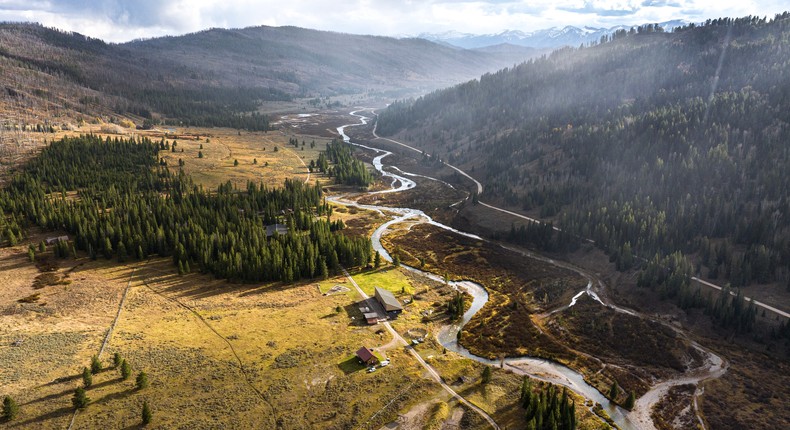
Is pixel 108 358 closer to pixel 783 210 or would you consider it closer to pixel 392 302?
pixel 392 302

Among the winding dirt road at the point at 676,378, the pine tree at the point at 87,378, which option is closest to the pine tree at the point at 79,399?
the pine tree at the point at 87,378

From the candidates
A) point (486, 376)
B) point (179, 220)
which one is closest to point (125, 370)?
point (486, 376)

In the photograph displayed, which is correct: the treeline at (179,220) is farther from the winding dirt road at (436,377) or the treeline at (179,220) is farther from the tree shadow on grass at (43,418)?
the tree shadow on grass at (43,418)

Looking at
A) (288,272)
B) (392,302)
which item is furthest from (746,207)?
(288,272)

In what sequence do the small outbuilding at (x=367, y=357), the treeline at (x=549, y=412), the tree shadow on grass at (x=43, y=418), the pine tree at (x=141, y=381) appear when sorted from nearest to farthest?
the tree shadow on grass at (x=43, y=418) → the treeline at (x=549, y=412) → the pine tree at (x=141, y=381) → the small outbuilding at (x=367, y=357)

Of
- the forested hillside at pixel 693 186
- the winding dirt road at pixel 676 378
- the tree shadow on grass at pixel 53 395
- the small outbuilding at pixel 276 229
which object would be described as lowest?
the winding dirt road at pixel 676 378

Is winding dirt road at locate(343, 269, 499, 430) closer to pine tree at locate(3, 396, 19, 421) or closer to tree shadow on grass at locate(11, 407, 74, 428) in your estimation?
tree shadow on grass at locate(11, 407, 74, 428)
